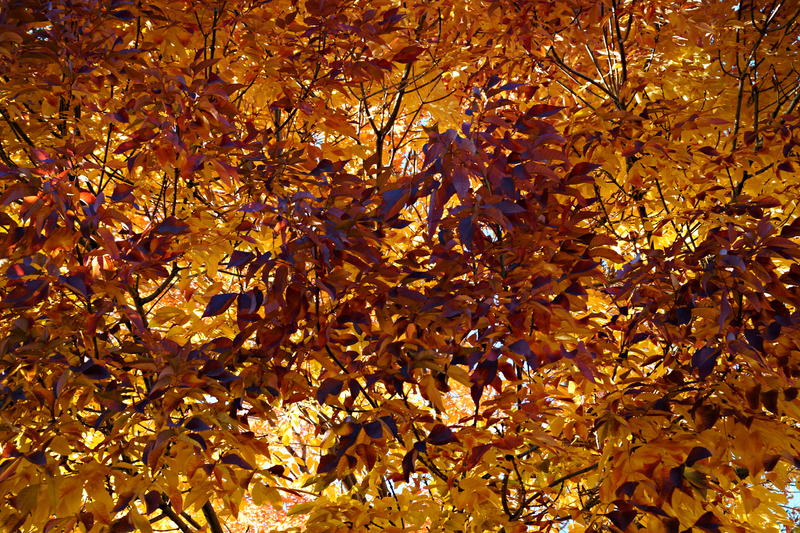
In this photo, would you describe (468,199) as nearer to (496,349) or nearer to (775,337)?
(496,349)

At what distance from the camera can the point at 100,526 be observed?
2064 mm

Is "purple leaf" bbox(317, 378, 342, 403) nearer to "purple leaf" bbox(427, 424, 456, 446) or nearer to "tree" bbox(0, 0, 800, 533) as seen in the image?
"tree" bbox(0, 0, 800, 533)

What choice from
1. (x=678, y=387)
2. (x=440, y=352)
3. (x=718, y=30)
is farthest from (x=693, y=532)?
(x=718, y=30)

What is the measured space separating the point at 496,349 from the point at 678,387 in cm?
85

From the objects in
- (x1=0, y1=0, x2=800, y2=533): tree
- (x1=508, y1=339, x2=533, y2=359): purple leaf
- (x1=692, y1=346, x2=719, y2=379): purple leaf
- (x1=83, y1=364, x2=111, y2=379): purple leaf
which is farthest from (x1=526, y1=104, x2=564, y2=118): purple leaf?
(x1=83, y1=364, x2=111, y2=379): purple leaf

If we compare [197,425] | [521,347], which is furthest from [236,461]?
[521,347]

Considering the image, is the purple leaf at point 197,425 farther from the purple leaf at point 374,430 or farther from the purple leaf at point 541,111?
the purple leaf at point 541,111

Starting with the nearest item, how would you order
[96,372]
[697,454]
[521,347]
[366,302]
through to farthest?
[521,347] < [697,454] < [96,372] < [366,302]

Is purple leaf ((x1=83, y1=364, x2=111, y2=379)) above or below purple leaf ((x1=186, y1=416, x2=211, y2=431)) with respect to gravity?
above

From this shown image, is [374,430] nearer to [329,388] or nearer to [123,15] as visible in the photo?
[329,388]

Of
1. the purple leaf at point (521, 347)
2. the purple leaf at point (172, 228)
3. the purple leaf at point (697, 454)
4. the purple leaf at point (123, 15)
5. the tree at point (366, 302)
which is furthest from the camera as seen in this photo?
the purple leaf at point (123, 15)

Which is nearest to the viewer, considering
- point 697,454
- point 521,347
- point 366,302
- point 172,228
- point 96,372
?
point 521,347

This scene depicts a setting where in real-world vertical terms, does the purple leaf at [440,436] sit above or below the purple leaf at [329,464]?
above

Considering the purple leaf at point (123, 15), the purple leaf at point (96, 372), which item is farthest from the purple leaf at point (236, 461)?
the purple leaf at point (123, 15)
